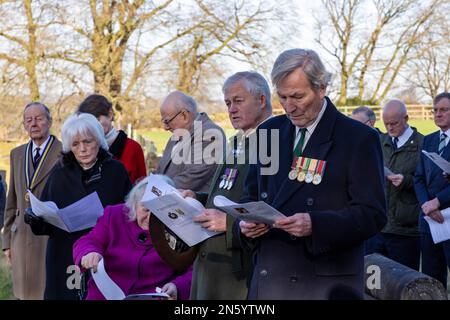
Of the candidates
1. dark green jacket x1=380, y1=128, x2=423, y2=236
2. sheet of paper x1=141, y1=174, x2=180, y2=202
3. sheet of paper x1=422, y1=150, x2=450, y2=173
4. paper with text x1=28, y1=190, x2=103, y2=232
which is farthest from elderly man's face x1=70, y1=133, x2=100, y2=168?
dark green jacket x1=380, y1=128, x2=423, y2=236

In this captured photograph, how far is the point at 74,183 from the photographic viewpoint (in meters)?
4.57

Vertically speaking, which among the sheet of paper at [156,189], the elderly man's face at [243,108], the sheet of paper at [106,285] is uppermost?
the elderly man's face at [243,108]

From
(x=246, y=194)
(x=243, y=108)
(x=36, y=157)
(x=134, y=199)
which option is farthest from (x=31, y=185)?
(x=246, y=194)

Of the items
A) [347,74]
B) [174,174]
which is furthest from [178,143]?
[347,74]

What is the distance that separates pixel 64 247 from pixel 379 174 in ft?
8.48

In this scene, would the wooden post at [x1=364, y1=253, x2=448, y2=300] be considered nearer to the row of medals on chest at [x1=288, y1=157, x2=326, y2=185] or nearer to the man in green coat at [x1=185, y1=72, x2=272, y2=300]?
the man in green coat at [x1=185, y1=72, x2=272, y2=300]

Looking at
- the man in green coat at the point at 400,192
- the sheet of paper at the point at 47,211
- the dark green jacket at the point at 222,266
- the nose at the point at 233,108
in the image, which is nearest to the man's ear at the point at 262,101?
the nose at the point at 233,108

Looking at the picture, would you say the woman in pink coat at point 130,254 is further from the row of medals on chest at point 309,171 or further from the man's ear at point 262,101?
the row of medals on chest at point 309,171

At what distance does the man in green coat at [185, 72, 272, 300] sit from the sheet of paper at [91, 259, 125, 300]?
47cm

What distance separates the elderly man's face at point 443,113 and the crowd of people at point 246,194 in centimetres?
1

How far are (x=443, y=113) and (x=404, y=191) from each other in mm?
957

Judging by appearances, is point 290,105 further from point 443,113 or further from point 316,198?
point 443,113

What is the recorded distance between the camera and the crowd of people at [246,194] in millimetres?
2674

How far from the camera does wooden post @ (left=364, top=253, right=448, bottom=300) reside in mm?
3818
